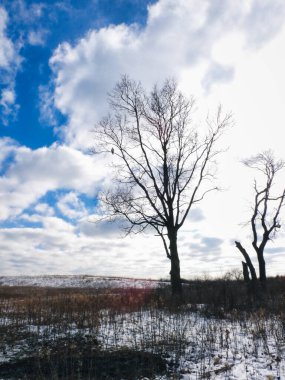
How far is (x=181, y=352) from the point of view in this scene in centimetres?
715

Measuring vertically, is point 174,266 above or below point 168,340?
above

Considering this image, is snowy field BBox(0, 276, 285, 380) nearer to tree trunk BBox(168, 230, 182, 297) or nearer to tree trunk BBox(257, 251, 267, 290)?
tree trunk BBox(168, 230, 182, 297)

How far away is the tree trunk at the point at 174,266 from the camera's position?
53.5 ft

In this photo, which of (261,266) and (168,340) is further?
(261,266)

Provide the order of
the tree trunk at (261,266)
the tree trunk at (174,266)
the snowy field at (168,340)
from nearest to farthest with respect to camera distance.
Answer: the snowy field at (168,340) → the tree trunk at (174,266) → the tree trunk at (261,266)

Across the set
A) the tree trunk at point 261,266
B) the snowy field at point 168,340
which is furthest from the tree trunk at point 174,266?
the tree trunk at point 261,266

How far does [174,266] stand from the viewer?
16547mm

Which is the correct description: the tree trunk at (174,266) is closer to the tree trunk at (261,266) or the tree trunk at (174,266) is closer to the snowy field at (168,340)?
the snowy field at (168,340)

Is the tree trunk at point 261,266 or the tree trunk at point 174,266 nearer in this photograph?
the tree trunk at point 174,266

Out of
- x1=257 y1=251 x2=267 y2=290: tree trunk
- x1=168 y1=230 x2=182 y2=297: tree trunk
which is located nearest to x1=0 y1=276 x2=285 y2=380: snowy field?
x1=168 y1=230 x2=182 y2=297: tree trunk

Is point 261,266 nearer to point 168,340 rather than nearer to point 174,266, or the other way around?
point 174,266

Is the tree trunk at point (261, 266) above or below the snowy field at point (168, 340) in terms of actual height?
above

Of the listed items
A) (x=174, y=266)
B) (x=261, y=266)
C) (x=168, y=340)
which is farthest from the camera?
(x=261, y=266)

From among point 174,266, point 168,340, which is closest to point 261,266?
point 174,266
